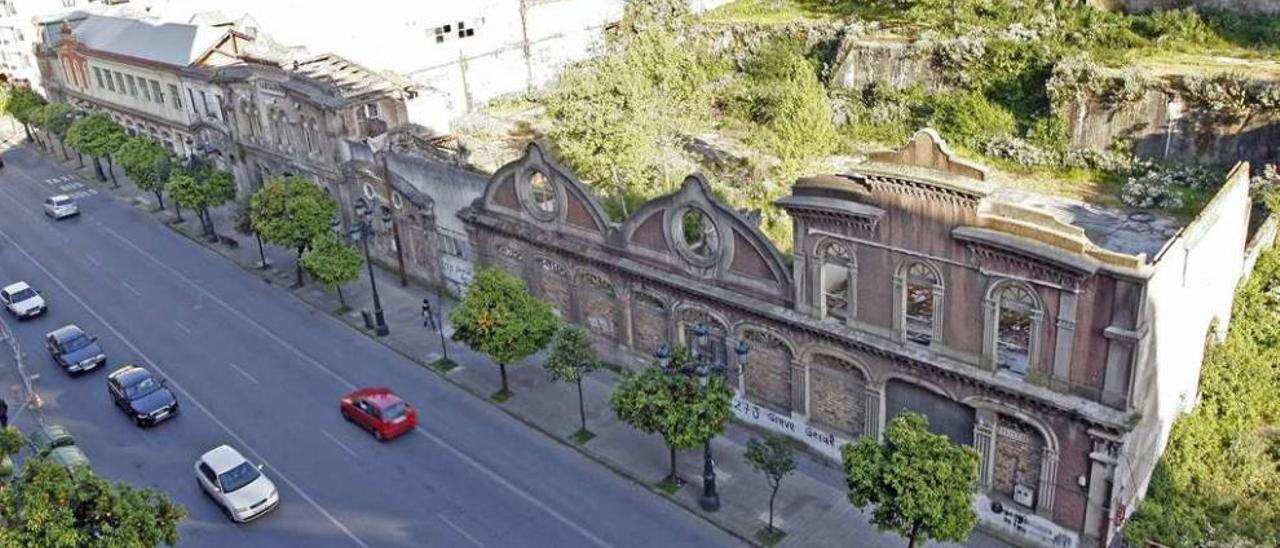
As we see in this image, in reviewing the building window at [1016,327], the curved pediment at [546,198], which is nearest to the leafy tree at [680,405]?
the building window at [1016,327]

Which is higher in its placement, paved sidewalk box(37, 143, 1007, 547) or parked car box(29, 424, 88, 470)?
parked car box(29, 424, 88, 470)

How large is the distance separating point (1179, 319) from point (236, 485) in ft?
87.1

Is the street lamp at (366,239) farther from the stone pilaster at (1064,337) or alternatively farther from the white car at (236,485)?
the stone pilaster at (1064,337)

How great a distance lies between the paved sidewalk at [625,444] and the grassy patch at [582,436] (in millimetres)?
202

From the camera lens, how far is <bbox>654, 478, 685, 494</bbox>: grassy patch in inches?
1098

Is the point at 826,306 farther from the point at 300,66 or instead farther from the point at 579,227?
the point at 300,66

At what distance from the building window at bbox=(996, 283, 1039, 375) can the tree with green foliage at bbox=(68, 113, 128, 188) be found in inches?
2122

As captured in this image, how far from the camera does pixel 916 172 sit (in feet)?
75.7

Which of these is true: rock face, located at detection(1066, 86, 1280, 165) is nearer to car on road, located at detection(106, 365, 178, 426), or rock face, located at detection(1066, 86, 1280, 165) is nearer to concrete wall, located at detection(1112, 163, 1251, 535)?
concrete wall, located at detection(1112, 163, 1251, 535)

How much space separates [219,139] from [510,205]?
85.5 ft

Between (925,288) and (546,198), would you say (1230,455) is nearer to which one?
(925,288)

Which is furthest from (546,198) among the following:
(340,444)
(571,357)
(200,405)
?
(200,405)

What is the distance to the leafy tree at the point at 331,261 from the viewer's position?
39.0m

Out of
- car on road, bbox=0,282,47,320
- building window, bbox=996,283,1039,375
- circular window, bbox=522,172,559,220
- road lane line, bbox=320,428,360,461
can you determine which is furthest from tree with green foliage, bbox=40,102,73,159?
building window, bbox=996,283,1039,375
